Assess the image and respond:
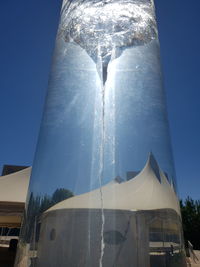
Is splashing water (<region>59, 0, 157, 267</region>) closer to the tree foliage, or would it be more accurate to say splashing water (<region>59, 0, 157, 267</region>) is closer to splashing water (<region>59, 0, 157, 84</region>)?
splashing water (<region>59, 0, 157, 84</region>)

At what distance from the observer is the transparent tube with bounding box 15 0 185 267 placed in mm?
910

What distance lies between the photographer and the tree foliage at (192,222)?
1237cm

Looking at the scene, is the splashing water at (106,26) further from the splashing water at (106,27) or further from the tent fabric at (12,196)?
the tent fabric at (12,196)

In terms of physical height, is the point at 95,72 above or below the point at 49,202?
above

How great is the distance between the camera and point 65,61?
55.4 inches

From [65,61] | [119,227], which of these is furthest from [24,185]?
[119,227]

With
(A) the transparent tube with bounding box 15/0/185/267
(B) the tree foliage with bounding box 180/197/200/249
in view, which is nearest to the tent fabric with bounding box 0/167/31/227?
(A) the transparent tube with bounding box 15/0/185/267

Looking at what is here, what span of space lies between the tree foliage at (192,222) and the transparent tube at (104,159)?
12315mm

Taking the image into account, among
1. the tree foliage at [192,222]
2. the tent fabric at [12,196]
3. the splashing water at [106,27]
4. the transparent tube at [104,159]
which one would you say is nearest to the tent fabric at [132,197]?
the transparent tube at [104,159]

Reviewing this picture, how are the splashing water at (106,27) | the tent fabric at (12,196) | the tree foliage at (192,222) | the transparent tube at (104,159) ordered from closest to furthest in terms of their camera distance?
the transparent tube at (104,159)
the splashing water at (106,27)
the tent fabric at (12,196)
the tree foliage at (192,222)

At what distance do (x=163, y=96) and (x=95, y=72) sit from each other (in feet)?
1.44

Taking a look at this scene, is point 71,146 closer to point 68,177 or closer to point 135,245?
point 68,177

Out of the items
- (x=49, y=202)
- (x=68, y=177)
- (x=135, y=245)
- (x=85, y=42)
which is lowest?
(x=135, y=245)

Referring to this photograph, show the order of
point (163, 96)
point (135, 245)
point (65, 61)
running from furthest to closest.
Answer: point (65, 61)
point (163, 96)
point (135, 245)
